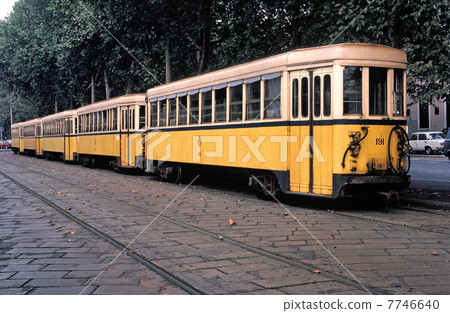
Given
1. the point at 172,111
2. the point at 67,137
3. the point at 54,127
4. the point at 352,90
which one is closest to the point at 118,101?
the point at 172,111

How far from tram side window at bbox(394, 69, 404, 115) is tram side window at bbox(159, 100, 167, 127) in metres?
7.81

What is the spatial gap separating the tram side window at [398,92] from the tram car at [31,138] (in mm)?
32835

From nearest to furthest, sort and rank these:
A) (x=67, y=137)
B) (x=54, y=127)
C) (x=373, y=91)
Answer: (x=373, y=91) → (x=67, y=137) → (x=54, y=127)

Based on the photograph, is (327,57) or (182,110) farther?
(182,110)

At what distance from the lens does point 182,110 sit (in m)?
14.7

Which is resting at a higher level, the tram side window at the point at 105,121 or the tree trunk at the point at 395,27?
the tree trunk at the point at 395,27

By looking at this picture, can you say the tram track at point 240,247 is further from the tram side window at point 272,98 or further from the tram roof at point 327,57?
the tram roof at point 327,57

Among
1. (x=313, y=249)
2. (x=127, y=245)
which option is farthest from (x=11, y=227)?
(x=313, y=249)

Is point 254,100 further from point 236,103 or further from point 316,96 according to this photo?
point 316,96

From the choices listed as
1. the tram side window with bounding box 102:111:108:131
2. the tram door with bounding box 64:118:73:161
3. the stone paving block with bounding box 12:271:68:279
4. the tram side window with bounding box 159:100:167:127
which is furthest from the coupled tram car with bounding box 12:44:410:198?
the tram door with bounding box 64:118:73:161

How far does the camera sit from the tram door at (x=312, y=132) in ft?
31.0

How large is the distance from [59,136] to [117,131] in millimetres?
12136

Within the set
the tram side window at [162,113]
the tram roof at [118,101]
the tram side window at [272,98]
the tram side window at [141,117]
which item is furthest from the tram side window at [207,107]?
the tram roof at [118,101]

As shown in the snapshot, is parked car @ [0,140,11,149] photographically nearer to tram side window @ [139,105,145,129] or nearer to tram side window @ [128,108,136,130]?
tram side window @ [128,108,136,130]
